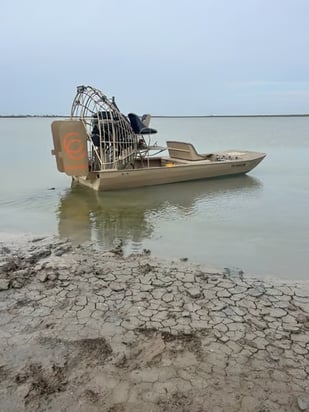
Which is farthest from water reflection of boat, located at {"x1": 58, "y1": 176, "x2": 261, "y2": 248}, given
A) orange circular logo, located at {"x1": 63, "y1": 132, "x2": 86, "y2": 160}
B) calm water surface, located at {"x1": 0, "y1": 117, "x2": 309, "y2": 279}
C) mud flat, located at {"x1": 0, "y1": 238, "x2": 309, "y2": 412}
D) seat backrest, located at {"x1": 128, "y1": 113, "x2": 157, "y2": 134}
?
mud flat, located at {"x1": 0, "y1": 238, "x2": 309, "y2": 412}

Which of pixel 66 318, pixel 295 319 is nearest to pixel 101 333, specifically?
pixel 66 318

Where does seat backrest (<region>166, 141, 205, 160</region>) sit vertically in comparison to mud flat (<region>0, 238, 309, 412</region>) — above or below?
above

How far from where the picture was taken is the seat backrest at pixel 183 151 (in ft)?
40.1

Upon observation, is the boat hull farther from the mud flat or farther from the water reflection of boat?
the mud flat

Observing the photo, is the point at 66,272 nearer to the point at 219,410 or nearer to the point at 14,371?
the point at 14,371

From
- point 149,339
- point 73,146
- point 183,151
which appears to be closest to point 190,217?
point 73,146

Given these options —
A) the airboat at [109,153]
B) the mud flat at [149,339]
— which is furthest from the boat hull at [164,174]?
the mud flat at [149,339]

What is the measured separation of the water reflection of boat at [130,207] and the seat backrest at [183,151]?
1.14 m

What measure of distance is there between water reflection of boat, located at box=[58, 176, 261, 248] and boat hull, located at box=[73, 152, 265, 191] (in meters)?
0.19

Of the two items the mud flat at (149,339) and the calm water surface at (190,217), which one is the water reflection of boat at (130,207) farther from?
the mud flat at (149,339)

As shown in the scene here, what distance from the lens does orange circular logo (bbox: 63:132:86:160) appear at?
9405mm

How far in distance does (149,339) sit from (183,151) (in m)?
9.70

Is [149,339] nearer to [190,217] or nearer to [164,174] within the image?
[190,217]

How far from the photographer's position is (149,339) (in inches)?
126
